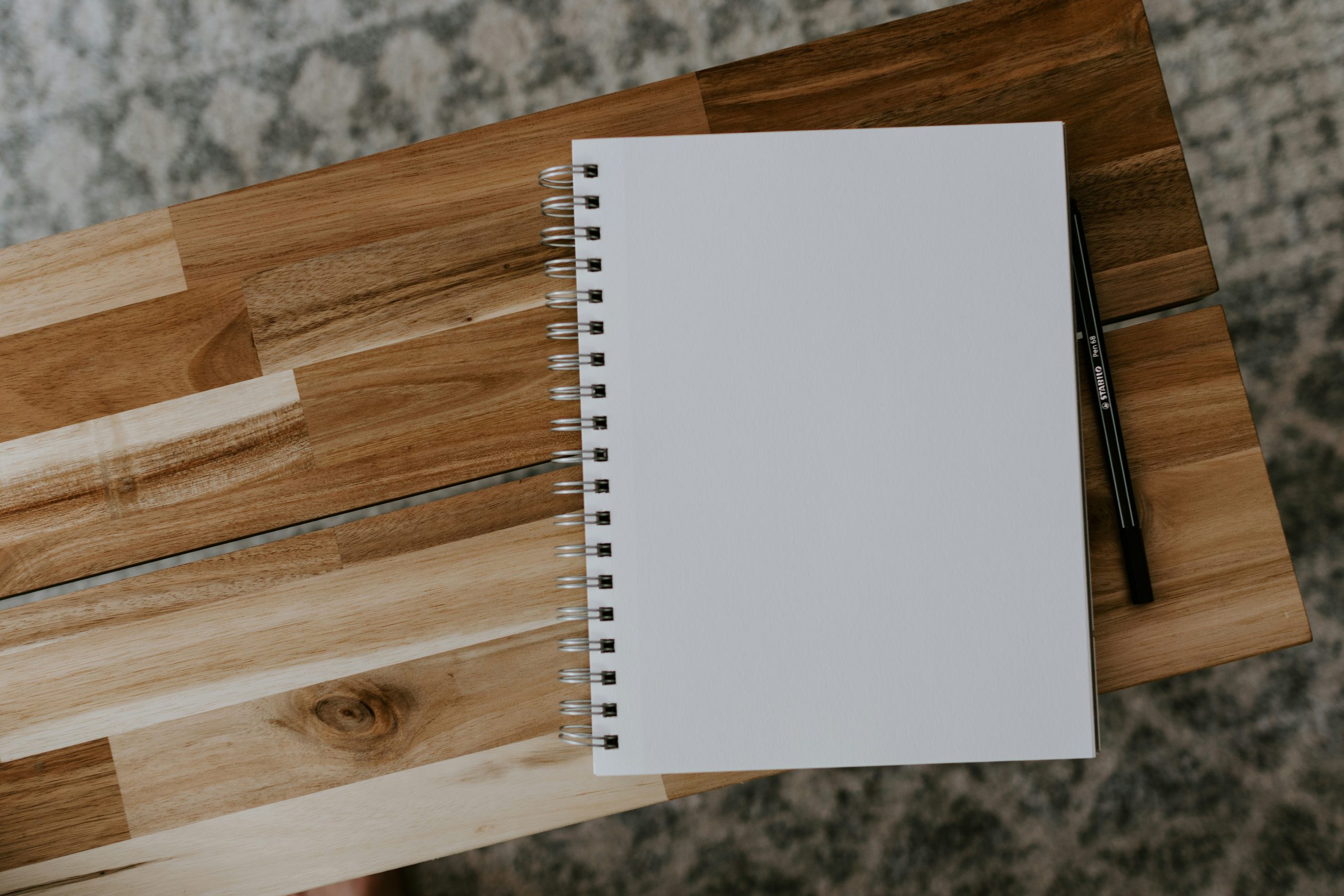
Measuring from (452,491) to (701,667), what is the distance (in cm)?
29

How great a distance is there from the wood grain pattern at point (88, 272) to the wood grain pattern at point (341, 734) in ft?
0.88

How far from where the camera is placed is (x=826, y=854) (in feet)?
2.57

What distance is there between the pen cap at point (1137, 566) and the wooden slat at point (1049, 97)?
0.14 metres

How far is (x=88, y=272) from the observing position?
51 centimetres

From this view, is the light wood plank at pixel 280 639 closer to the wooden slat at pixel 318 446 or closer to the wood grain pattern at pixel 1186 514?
the wooden slat at pixel 318 446

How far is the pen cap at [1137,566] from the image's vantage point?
1.62 feet

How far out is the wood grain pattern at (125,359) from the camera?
1.69 ft

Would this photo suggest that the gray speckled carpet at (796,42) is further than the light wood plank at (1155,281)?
Yes

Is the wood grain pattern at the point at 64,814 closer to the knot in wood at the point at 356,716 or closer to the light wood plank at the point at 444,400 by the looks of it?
the knot in wood at the point at 356,716

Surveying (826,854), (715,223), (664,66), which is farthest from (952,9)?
(826,854)

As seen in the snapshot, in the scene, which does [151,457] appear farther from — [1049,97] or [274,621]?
[1049,97]

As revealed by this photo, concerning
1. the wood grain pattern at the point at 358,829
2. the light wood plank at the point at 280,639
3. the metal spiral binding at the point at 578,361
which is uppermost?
the metal spiral binding at the point at 578,361

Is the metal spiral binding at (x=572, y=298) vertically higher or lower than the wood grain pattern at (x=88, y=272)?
lower

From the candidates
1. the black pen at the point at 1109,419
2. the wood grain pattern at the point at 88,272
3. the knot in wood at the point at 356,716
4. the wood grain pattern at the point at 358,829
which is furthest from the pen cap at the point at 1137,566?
the wood grain pattern at the point at 88,272
